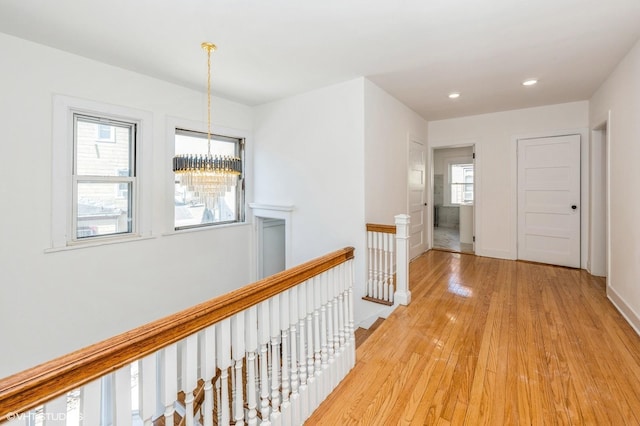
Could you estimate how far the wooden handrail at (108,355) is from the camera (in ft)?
2.35

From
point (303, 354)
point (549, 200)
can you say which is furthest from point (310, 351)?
point (549, 200)

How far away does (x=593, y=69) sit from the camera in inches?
122

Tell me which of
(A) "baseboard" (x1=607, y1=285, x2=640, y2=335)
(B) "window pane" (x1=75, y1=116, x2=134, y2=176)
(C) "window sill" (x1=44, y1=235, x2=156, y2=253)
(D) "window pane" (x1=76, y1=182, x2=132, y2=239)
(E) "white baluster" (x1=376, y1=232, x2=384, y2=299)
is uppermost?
(B) "window pane" (x1=75, y1=116, x2=134, y2=176)

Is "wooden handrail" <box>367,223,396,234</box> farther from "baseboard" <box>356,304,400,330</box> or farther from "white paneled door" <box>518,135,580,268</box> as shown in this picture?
"white paneled door" <box>518,135,580,268</box>

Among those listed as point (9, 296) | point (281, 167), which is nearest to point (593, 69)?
point (281, 167)

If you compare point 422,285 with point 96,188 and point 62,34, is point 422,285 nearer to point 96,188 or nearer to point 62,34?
point 96,188

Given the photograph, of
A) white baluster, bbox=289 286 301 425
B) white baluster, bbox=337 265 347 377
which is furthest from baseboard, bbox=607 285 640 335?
white baluster, bbox=289 286 301 425

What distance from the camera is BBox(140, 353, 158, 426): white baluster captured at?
3.20ft

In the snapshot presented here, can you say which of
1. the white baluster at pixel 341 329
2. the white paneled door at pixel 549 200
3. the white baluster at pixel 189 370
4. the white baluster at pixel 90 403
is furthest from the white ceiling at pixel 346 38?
the white baluster at pixel 90 403

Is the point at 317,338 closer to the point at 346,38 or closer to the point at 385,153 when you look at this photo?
the point at 346,38

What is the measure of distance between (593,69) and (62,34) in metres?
5.19

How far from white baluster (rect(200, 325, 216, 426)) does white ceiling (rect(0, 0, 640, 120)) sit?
2.14 meters

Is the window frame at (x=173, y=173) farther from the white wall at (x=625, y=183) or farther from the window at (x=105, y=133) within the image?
the white wall at (x=625, y=183)

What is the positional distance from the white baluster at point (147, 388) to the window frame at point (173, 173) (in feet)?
9.28
